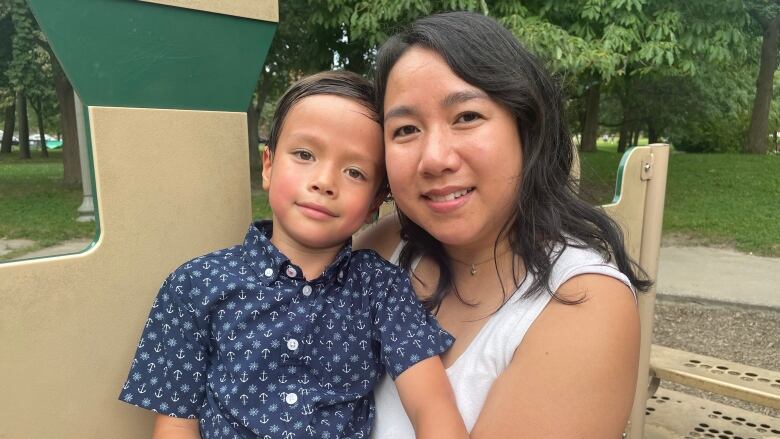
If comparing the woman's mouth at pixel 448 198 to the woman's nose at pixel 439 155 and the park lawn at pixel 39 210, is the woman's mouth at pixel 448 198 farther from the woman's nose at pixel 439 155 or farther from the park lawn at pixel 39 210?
the park lawn at pixel 39 210

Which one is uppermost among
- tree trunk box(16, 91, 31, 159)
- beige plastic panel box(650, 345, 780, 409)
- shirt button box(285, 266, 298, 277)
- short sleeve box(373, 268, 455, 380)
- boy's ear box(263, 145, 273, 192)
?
boy's ear box(263, 145, 273, 192)

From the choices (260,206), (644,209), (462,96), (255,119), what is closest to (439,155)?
(462,96)

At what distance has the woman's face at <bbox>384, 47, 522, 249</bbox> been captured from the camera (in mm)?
1263

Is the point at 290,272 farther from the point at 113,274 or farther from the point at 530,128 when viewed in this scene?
the point at 530,128

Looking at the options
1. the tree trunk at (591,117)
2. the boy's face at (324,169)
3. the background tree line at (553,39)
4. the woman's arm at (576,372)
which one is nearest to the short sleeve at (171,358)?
the boy's face at (324,169)

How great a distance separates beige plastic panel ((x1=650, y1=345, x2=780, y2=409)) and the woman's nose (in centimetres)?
192

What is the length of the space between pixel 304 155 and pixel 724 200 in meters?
9.33

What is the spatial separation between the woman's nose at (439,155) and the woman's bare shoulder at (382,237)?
0.54 m

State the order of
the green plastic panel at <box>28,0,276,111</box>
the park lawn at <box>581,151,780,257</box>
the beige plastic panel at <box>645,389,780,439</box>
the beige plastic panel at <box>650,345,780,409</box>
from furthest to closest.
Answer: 1. the park lawn at <box>581,151,780,257</box>
2. the beige plastic panel at <box>645,389,780,439</box>
3. the beige plastic panel at <box>650,345,780,409</box>
4. the green plastic panel at <box>28,0,276,111</box>

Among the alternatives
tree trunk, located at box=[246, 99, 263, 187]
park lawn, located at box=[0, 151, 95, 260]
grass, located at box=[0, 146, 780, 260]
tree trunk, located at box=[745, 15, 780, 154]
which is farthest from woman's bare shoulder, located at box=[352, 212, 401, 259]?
tree trunk, located at box=[745, 15, 780, 154]

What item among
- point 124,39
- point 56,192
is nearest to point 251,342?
point 124,39

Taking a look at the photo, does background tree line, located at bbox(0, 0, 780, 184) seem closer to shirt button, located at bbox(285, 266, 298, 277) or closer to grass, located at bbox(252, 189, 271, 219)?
shirt button, located at bbox(285, 266, 298, 277)

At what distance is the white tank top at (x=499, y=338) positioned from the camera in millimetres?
1261

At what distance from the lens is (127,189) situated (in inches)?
53.6
